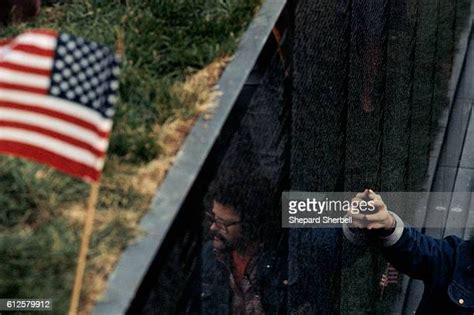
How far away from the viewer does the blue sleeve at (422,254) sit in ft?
16.0

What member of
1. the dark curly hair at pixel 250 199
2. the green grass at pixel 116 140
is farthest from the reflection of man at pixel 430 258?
the green grass at pixel 116 140

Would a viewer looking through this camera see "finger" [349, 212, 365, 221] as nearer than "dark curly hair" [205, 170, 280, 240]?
No

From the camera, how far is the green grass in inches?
145

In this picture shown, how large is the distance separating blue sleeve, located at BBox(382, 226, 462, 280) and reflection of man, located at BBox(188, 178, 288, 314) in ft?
2.09

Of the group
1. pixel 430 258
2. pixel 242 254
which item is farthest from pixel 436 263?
pixel 242 254

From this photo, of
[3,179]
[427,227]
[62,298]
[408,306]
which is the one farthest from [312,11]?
[427,227]

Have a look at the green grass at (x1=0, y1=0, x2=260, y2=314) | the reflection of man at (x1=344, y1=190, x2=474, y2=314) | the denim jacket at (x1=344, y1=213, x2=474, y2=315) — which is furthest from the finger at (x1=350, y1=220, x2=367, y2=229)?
the green grass at (x1=0, y1=0, x2=260, y2=314)

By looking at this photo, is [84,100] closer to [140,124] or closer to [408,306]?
[140,124]

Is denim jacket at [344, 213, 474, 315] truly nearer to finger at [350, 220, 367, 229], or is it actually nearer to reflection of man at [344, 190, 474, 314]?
reflection of man at [344, 190, 474, 314]

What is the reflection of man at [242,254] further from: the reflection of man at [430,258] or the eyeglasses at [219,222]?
the reflection of man at [430,258]
